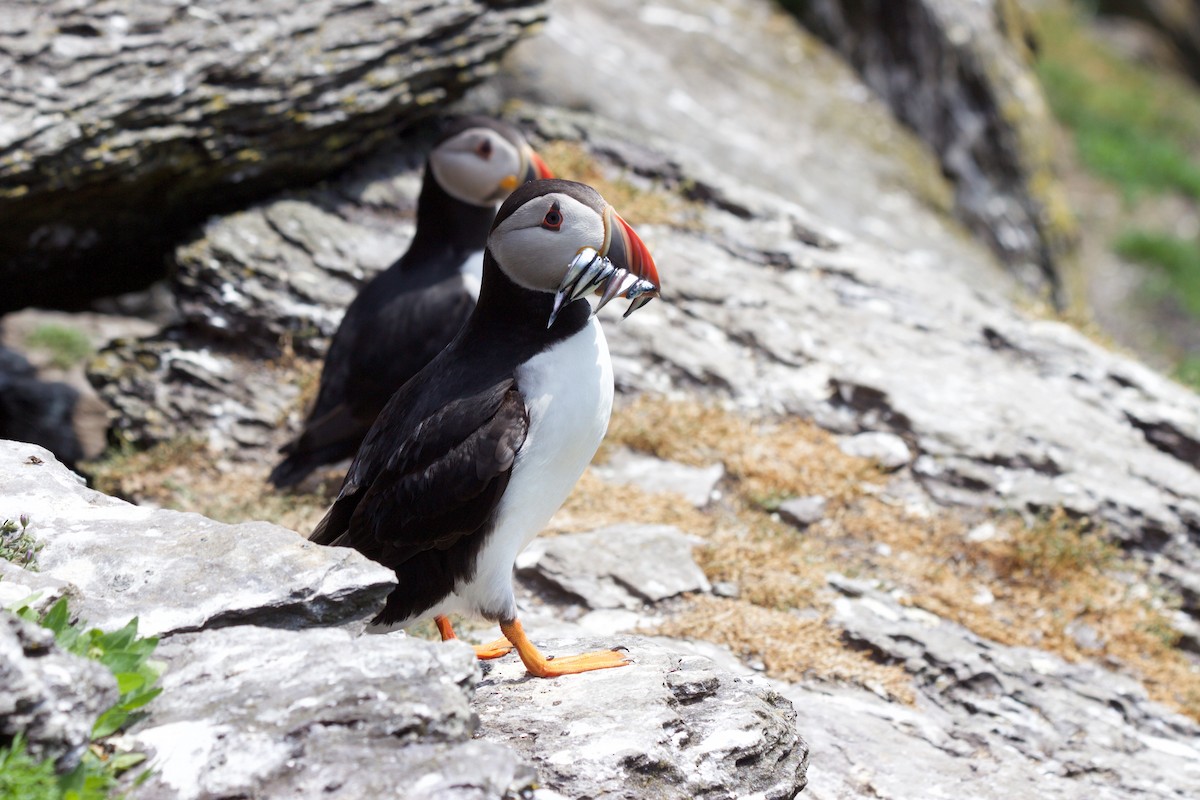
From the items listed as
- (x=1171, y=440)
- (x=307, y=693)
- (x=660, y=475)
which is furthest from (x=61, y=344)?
(x=1171, y=440)

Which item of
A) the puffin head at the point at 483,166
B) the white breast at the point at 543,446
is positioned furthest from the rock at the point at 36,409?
the white breast at the point at 543,446

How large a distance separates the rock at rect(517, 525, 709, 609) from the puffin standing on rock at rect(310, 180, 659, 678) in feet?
4.06

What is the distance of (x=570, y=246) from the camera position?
3.91 metres

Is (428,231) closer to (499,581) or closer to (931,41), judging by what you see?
(499,581)

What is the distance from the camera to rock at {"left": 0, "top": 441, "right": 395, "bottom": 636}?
319 centimetres

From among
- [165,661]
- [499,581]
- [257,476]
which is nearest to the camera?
[165,661]

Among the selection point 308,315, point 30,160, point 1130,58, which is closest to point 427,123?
point 308,315

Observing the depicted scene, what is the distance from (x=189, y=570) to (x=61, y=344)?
601cm

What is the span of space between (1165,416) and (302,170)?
220 inches

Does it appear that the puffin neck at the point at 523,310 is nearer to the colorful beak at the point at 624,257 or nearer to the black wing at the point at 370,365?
the colorful beak at the point at 624,257

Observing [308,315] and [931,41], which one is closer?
[308,315]

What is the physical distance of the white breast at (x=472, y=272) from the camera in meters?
6.02

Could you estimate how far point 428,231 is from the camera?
6285 mm

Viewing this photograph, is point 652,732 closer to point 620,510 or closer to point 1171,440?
point 620,510
